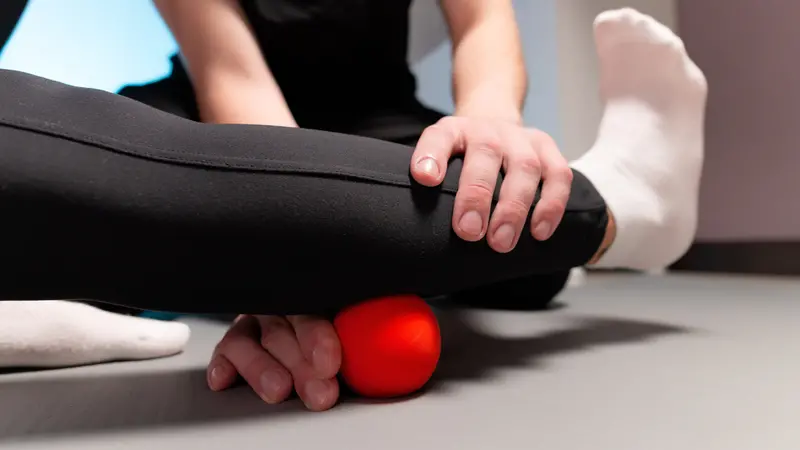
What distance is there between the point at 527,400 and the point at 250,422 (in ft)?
0.62

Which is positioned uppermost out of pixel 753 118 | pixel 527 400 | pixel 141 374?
pixel 753 118

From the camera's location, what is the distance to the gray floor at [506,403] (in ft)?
1.18

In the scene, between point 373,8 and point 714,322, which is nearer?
point 714,322

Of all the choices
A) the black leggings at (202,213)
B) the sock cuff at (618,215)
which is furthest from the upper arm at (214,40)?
the sock cuff at (618,215)

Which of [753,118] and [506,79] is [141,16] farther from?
[753,118]

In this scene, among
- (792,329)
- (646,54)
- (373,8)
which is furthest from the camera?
(373,8)

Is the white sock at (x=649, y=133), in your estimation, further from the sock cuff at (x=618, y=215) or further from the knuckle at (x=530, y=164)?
the knuckle at (x=530, y=164)

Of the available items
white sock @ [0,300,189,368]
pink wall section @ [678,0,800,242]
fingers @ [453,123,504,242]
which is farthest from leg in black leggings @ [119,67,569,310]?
pink wall section @ [678,0,800,242]

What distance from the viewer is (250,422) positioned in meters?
0.40

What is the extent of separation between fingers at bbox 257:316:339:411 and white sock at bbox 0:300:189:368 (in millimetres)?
207

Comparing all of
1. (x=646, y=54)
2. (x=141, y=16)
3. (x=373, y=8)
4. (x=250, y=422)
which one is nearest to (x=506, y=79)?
(x=646, y=54)

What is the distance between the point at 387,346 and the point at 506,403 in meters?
0.09

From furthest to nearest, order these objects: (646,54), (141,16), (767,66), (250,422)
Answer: (767,66) < (141,16) < (646,54) < (250,422)

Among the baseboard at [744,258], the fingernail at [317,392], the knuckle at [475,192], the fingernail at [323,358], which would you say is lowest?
the baseboard at [744,258]
